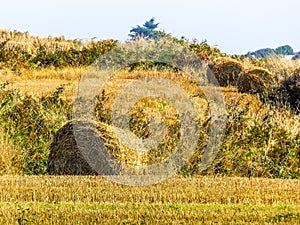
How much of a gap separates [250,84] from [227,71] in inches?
60.6

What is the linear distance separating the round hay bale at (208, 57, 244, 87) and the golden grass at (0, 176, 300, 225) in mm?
12956

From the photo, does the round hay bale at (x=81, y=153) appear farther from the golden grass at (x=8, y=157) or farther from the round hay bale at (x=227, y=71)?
the round hay bale at (x=227, y=71)

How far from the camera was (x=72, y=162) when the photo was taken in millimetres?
15352

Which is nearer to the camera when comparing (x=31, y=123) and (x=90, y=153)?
(x=90, y=153)

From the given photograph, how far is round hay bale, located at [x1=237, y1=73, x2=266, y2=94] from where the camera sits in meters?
25.9

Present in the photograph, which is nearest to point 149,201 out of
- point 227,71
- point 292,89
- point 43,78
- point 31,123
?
point 31,123

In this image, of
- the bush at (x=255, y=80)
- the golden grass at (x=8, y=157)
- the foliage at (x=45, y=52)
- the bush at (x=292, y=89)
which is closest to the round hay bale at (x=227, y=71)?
the bush at (x=255, y=80)

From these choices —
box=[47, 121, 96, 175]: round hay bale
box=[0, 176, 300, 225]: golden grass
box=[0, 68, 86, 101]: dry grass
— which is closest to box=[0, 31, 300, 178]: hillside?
box=[0, 68, 86, 101]: dry grass

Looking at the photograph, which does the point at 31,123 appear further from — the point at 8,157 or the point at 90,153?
the point at 90,153

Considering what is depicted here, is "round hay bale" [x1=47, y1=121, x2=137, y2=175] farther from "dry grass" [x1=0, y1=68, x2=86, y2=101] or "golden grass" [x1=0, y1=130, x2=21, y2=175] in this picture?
"dry grass" [x1=0, y1=68, x2=86, y2=101]

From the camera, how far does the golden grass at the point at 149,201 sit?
33.1 ft

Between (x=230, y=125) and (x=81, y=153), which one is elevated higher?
(x=230, y=125)

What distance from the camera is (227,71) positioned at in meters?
27.6

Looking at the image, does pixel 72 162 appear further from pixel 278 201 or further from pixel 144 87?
pixel 144 87
